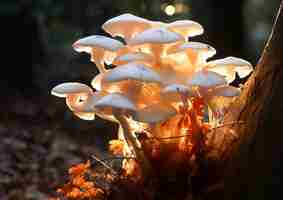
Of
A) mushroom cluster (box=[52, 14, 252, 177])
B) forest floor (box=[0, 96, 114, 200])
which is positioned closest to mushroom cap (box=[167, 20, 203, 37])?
mushroom cluster (box=[52, 14, 252, 177])

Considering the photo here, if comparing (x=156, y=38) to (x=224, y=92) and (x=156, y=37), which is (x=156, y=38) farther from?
(x=224, y=92)

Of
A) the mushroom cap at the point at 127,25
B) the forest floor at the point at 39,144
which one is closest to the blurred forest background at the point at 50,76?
the forest floor at the point at 39,144

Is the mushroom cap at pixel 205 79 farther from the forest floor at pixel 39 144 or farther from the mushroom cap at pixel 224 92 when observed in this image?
the forest floor at pixel 39 144

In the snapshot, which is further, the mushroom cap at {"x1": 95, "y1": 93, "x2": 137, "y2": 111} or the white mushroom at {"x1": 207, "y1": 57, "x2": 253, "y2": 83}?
the white mushroom at {"x1": 207, "y1": 57, "x2": 253, "y2": 83}

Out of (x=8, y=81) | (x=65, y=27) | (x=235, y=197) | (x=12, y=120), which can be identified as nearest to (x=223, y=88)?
(x=235, y=197)

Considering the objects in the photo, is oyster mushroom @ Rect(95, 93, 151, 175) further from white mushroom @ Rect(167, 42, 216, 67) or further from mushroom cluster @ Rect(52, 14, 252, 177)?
white mushroom @ Rect(167, 42, 216, 67)
